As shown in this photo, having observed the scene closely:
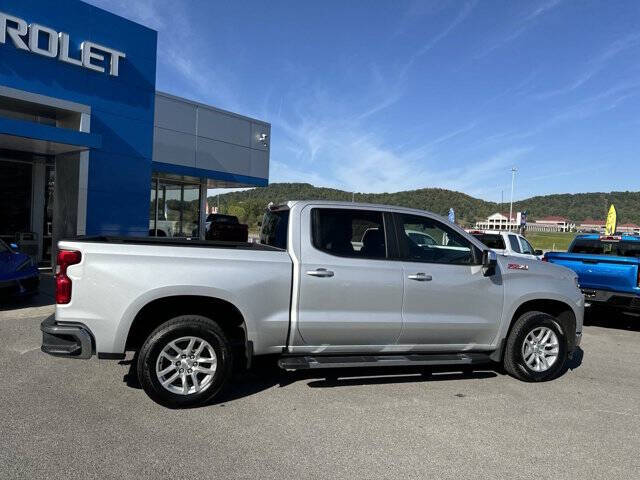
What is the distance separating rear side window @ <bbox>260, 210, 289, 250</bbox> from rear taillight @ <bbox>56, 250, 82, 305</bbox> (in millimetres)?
1854

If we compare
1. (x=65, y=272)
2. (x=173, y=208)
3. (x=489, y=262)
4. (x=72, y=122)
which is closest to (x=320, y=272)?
(x=489, y=262)

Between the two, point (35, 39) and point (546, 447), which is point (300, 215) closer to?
point (546, 447)

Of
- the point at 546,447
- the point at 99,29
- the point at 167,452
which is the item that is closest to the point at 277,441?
the point at 167,452

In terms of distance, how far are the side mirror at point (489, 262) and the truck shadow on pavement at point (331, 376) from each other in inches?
50.0

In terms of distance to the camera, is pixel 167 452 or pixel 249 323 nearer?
pixel 167 452

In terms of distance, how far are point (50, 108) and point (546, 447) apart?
13.0 m

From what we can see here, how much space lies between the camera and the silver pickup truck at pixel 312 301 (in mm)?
4281

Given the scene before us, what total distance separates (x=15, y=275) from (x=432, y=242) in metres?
7.12

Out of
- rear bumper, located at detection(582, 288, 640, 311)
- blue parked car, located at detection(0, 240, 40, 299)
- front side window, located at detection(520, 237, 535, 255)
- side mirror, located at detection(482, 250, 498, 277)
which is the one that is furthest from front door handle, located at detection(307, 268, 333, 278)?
front side window, located at detection(520, 237, 535, 255)

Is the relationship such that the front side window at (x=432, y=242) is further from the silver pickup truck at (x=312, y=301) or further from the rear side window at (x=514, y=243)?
the rear side window at (x=514, y=243)

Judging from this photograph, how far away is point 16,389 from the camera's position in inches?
186

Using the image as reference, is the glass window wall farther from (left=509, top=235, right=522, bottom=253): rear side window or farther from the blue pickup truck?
the blue pickup truck

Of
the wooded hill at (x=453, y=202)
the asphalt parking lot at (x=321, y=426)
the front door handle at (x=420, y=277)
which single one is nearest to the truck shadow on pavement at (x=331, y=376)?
the asphalt parking lot at (x=321, y=426)

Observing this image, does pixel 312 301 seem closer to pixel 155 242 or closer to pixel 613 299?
pixel 155 242
